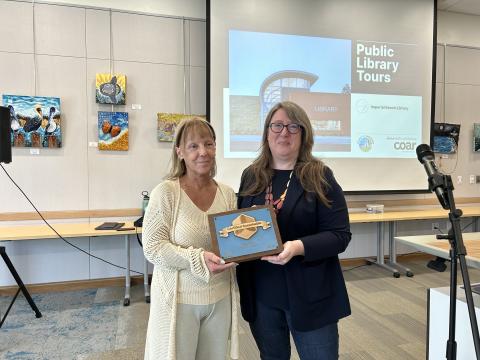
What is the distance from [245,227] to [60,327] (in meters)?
2.44

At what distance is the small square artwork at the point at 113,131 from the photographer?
3.62 m

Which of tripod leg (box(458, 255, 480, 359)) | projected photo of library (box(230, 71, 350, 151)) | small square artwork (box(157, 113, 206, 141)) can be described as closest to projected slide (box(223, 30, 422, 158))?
projected photo of library (box(230, 71, 350, 151))

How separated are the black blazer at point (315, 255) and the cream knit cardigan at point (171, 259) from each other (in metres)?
0.28

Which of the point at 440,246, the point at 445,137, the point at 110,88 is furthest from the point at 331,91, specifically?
the point at 440,246

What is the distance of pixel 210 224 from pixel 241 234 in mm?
112

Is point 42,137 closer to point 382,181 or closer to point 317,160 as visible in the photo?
point 317,160

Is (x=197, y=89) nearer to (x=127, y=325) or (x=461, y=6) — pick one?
(x=127, y=325)

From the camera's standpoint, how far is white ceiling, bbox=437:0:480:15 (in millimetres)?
4391

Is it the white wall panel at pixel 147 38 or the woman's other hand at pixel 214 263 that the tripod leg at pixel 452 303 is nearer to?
the woman's other hand at pixel 214 263

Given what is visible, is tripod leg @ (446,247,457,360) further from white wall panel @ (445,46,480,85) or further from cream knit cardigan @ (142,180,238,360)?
white wall panel @ (445,46,480,85)

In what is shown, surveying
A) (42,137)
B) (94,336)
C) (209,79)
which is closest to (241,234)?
(94,336)

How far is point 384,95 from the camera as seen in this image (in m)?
4.25

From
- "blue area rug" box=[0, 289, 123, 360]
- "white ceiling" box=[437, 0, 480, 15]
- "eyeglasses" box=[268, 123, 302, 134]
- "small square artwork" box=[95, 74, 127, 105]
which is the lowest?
"blue area rug" box=[0, 289, 123, 360]

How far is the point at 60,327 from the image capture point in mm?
2809
